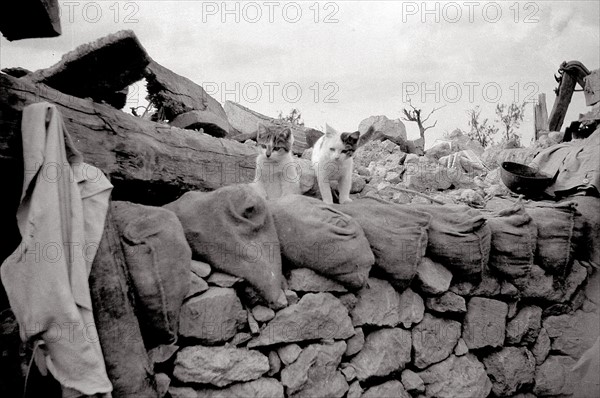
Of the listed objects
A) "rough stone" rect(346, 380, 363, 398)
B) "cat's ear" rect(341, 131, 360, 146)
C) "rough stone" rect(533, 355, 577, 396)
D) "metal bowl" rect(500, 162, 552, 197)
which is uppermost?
"cat's ear" rect(341, 131, 360, 146)

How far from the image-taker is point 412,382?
323 cm

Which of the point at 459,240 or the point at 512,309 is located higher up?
the point at 459,240

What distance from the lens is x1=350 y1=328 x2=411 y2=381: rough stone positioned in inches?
119

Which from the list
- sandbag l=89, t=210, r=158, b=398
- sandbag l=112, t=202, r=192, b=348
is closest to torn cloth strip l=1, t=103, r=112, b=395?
sandbag l=89, t=210, r=158, b=398

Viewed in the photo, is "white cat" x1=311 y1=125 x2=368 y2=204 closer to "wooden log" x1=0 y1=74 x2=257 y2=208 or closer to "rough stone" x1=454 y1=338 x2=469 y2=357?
"wooden log" x1=0 y1=74 x2=257 y2=208

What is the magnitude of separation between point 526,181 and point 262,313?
10.3 feet

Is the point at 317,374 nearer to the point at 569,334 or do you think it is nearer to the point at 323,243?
the point at 323,243

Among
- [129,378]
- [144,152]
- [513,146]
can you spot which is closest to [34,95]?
[144,152]

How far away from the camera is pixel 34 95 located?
95.7 inches

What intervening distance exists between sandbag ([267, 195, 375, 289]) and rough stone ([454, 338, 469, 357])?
1055 millimetres

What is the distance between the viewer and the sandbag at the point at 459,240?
3473mm

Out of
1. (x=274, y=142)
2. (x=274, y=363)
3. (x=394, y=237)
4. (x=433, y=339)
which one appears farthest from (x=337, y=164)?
(x=274, y=363)

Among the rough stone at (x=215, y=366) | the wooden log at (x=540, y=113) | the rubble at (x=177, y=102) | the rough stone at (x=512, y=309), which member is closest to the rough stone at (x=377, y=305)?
the rough stone at (x=215, y=366)

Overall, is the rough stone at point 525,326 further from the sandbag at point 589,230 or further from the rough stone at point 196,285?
the rough stone at point 196,285
